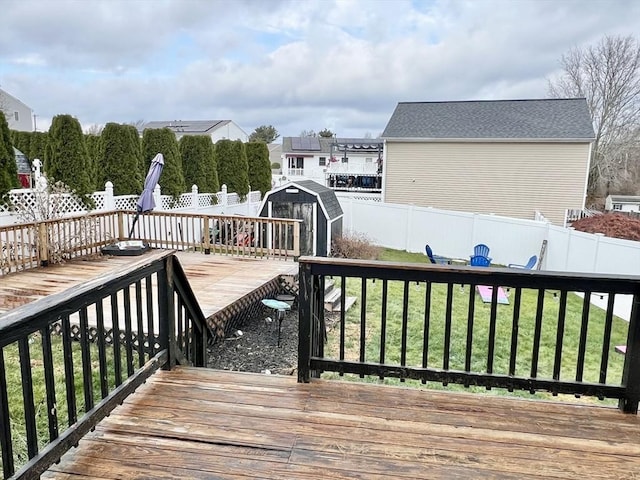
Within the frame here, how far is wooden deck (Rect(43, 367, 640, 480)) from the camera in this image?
1896 millimetres

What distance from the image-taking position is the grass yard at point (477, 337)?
16.8ft

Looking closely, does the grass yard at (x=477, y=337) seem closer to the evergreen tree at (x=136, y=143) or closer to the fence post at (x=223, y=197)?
the evergreen tree at (x=136, y=143)

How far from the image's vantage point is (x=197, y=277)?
269 inches

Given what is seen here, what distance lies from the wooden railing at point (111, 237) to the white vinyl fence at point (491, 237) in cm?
556

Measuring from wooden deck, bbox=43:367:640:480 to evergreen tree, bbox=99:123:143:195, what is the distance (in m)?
9.32

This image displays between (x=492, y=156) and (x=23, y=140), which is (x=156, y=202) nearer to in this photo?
(x=23, y=140)

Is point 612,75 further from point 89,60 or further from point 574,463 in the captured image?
point 574,463

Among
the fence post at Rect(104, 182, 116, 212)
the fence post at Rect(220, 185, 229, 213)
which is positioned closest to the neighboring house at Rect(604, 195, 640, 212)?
the fence post at Rect(220, 185, 229, 213)

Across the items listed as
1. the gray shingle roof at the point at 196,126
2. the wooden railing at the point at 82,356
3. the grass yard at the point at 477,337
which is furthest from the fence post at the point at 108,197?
the gray shingle roof at the point at 196,126

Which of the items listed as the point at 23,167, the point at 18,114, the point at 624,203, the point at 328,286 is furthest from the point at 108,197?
the point at 18,114

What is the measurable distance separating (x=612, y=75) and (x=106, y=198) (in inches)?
963

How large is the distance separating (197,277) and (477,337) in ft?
14.2

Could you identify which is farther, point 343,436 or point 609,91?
point 609,91

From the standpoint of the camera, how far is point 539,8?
1255 cm
